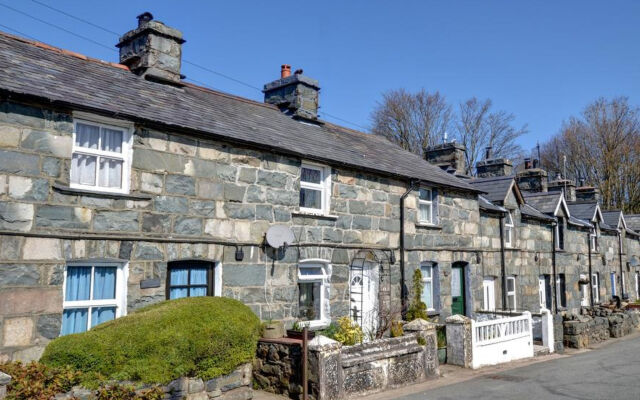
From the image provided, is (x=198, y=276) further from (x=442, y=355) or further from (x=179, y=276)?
(x=442, y=355)

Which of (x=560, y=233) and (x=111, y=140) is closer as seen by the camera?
(x=111, y=140)

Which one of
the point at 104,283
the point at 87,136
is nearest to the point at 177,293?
the point at 104,283

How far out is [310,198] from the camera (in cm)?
1370

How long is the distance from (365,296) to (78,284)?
299 inches

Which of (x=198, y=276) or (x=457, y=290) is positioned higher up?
(x=198, y=276)

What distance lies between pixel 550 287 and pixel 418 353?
15.2 meters

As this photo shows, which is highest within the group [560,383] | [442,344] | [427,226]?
[427,226]

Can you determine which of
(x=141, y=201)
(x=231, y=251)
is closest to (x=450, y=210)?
(x=231, y=251)

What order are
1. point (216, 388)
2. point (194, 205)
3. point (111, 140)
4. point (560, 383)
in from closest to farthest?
point (216, 388) < point (111, 140) < point (194, 205) < point (560, 383)

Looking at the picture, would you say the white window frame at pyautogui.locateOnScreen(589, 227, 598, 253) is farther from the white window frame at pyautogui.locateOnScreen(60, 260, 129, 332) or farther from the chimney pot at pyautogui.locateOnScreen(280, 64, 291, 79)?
the white window frame at pyautogui.locateOnScreen(60, 260, 129, 332)

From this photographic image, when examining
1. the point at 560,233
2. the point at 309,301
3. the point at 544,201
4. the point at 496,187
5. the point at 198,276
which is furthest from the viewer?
the point at 560,233

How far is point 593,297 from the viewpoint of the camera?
2836 cm

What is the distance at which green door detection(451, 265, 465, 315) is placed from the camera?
59.2 ft

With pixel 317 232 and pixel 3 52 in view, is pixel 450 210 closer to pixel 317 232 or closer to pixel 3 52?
pixel 317 232
